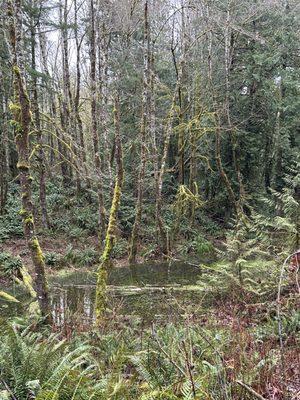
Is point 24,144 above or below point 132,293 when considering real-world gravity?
above

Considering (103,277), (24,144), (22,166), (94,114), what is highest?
(94,114)

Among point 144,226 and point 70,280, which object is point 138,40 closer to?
point 144,226

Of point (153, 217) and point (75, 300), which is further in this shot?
point (153, 217)

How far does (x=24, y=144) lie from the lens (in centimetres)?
604

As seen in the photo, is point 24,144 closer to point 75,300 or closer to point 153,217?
point 75,300

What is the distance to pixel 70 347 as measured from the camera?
474 centimetres

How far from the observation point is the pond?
7262 millimetres

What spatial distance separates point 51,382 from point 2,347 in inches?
32.2

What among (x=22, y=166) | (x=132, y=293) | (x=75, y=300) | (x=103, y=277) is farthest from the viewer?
(x=132, y=293)

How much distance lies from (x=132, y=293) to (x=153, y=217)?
33.1ft

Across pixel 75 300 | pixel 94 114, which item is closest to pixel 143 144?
pixel 94 114

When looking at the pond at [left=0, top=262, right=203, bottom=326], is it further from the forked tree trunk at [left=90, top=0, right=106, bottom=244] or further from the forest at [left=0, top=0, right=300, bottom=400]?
the forked tree trunk at [left=90, top=0, right=106, bottom=244]

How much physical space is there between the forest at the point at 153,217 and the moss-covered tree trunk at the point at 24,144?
0.07 ft

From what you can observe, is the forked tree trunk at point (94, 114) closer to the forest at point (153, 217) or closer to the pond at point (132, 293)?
the forest at point (153, 217)
